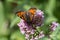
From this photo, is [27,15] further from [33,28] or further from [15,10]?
[15,10]

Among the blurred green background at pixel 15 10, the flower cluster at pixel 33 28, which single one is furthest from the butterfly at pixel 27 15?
the blurred green background at pixel 15 10

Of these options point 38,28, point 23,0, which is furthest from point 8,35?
point 38,28

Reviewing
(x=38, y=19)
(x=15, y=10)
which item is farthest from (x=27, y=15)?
(x=15, y=10)

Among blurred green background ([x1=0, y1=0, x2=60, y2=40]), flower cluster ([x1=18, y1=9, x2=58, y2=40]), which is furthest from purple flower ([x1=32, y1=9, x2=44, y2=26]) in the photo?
blurred green background ([x1=0, y1=0, x2=60, y2=40])

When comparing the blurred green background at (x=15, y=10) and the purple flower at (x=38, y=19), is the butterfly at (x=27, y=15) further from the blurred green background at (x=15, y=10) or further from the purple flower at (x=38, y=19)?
the blurred green background at (x=15, y=10)

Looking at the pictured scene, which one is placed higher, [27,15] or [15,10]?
[15,10]

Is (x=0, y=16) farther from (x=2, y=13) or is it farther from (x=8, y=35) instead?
(x=8, y=35)

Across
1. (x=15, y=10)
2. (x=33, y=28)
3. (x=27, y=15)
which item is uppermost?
(x=15, y=10)

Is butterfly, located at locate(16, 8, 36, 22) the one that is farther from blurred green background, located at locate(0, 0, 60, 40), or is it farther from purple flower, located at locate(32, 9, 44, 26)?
blurred green background, located at locate(0, 0, 60, 40)
